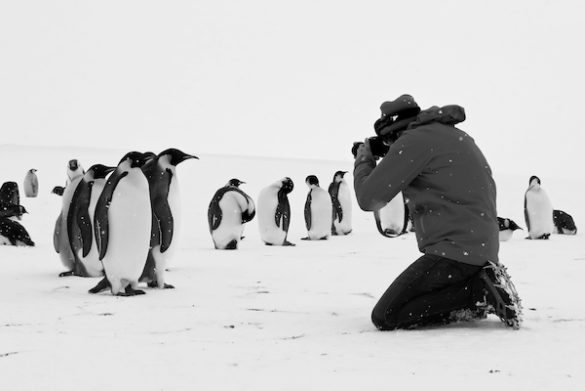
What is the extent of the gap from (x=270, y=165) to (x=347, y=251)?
734 inches

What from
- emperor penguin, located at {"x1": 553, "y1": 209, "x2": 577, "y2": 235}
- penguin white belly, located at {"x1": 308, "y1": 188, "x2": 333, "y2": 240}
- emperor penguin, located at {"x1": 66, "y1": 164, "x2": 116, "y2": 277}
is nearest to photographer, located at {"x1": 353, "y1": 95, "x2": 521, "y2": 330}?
emperor penguin, located at {"x1": 66, "y1": 164, "x2": 116, "y2": 277}

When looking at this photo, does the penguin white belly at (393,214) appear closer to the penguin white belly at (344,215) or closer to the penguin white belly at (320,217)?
the penguin white belly at (320,217)

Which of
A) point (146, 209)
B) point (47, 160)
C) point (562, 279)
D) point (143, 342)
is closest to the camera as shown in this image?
point (143, 342)

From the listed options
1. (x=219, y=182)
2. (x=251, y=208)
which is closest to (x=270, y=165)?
(x=219, y=182)

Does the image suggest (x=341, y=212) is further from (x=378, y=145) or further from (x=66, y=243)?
(x=378, y=145)

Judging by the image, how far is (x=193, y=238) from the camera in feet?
41.9

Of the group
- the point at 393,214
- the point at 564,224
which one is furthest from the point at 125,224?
the point at 564,224

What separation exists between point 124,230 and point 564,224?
435 inches

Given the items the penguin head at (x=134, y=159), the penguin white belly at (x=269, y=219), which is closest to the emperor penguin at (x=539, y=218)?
the penguin white belly at (x=269, y=219)

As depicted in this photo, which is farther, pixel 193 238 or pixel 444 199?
pixel 193 238

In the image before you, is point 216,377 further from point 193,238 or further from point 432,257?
point 193,238

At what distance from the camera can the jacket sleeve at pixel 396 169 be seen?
380cm

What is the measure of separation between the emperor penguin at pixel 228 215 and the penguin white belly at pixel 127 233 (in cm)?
418

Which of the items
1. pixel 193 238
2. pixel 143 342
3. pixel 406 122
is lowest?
pixel 193 238
